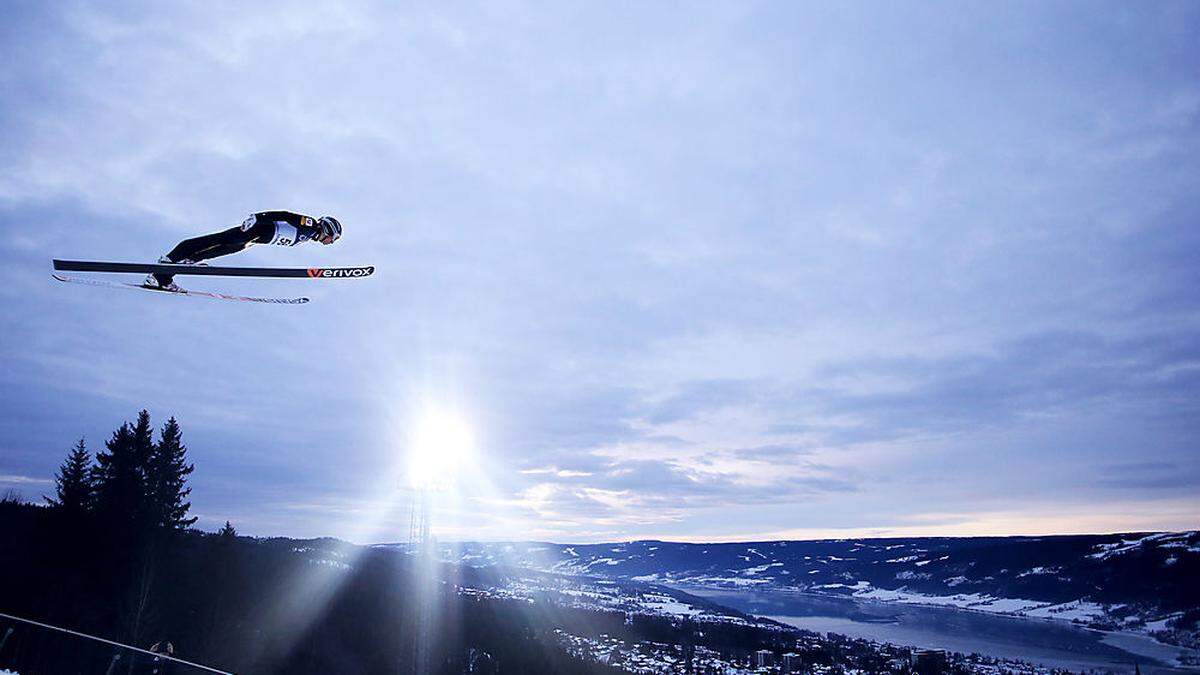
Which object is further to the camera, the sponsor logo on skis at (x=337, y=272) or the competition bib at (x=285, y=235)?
→ the sponsor logo on skis at (x=337, y=272)

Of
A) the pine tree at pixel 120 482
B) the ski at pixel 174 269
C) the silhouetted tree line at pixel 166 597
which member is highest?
the ski at pixel 174 269

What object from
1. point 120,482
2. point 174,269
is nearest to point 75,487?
point 120,482

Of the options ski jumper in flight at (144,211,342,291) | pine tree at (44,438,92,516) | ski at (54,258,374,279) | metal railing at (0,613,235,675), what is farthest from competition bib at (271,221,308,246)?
pine tree at (44,438,92,516)

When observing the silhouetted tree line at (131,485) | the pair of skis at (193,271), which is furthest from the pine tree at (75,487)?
the pair of skis at (193,271)

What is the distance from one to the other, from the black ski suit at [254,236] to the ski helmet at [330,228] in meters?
0.18

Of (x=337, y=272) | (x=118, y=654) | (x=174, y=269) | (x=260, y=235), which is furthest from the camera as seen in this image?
(x=337, y=272)

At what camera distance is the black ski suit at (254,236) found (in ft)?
45.5

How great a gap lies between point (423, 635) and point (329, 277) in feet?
140

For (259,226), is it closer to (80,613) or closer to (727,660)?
(80,613)

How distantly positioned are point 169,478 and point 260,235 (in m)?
48.3

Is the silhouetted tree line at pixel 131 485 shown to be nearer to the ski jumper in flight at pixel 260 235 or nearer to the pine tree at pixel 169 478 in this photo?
the pine tree at pixel 169 478

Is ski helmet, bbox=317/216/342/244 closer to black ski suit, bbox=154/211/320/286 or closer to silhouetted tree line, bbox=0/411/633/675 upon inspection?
black ski suit, bbox=154/211/320/286

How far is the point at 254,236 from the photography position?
1395 cm

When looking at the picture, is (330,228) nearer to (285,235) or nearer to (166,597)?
(285,235)
